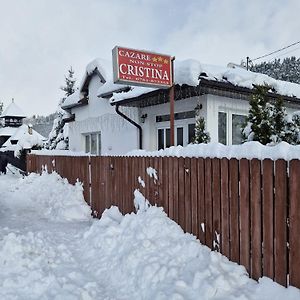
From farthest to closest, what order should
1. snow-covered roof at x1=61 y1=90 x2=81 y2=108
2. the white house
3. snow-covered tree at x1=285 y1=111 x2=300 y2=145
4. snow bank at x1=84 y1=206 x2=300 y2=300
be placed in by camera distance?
snow-covered roof at x1=61 y1=90 x2=81 y2=108 < the white house < snow-covered tree at x1=285 y1=111 x2=300 y2=145 < snow bank at x1=84 y1=206 x2=300 y2=300

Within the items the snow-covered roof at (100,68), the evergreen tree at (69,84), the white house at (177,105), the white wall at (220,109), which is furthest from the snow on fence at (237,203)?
the evergreen tree at (69,84)

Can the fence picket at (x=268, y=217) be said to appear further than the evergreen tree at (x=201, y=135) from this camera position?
No

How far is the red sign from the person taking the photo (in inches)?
276

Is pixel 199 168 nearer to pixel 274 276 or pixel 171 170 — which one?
pixel 171 170

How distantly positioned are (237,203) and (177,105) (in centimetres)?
723

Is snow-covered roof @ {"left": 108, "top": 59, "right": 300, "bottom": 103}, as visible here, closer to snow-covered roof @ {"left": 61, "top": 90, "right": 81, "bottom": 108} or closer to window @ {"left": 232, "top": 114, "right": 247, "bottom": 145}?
window @ {"left": 232, "top": 114, "right": 247, "bottom": 145}

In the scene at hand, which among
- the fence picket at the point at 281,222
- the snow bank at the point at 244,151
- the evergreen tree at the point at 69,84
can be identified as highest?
Answer: the evergreen tree at the point at 69,84

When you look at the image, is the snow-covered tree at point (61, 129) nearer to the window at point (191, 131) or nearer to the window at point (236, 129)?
the window at point (191, 131)

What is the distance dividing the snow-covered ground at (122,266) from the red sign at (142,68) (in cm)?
304

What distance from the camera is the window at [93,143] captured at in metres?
16.1

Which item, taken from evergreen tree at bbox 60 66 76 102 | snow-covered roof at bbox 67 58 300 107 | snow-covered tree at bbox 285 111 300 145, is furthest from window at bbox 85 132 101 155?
evergreen tree at bbox 60 66 76 102

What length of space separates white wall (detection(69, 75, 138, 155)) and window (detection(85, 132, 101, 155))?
0.75 feet

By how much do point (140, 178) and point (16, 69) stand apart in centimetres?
1857

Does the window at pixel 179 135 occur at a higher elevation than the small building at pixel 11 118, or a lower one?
lower
